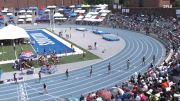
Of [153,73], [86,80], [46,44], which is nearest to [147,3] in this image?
[46,44]

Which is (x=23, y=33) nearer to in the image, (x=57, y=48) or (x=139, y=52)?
(x=57, y=48)

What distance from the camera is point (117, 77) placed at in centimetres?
3466

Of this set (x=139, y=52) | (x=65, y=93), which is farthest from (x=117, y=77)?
(x=139, y=52)

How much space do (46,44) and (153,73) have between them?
98.9ft

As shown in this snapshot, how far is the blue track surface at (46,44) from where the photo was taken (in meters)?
48.9

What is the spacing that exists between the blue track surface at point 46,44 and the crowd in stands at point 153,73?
1442 cm

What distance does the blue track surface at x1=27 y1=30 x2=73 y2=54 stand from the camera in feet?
160

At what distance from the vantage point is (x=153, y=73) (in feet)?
87.7

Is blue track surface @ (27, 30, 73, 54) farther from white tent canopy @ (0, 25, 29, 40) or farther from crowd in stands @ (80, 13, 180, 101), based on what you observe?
crowd in stands @ (80, 13, 180, 101)

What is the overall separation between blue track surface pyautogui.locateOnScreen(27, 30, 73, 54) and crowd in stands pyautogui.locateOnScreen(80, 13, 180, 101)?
47.3 ft

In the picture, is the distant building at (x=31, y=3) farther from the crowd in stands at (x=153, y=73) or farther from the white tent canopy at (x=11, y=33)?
the white tent canopy at (x=11, y=33)

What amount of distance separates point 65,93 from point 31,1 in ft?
236

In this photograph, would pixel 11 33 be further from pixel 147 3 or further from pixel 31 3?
pixel 31 3

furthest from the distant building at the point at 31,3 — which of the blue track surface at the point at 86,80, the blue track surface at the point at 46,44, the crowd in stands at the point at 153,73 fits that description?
the blue track surface at the point at 86,80
